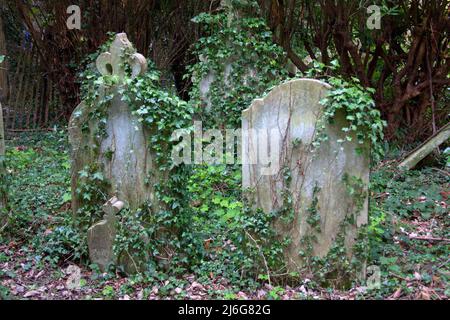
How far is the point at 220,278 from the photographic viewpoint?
4.61 meters

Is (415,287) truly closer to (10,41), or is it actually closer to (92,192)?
(92,192)

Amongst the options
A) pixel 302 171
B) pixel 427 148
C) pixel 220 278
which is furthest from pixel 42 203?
pixel 427 148

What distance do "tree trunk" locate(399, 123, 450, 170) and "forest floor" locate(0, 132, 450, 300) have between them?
1.78 ft

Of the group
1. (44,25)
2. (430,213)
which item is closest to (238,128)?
(430,213)

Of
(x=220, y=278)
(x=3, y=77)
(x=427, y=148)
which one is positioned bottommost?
(x=220, y=278)

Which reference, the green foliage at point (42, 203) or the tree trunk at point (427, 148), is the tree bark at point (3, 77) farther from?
the tree trunk at point (427, 148)

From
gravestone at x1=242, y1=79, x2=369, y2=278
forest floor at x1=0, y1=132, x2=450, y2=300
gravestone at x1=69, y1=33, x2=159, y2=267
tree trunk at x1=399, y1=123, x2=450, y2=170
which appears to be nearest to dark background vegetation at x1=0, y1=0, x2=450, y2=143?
tree trunk at x1=399, y1=123, x2=450, y2=170

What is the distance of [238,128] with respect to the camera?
27.4 ft

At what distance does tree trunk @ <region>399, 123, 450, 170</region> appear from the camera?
7.34 m

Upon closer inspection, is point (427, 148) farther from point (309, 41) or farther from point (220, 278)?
point (220, 278)

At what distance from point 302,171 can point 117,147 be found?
1.81 m

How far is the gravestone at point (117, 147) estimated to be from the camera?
4.70 m

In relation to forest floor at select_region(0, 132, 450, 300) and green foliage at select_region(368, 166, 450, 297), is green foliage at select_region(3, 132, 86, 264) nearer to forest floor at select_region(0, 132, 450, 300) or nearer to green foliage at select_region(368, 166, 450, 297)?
forest floor at select_region(0, 132, 450, 300)

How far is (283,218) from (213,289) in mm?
904
